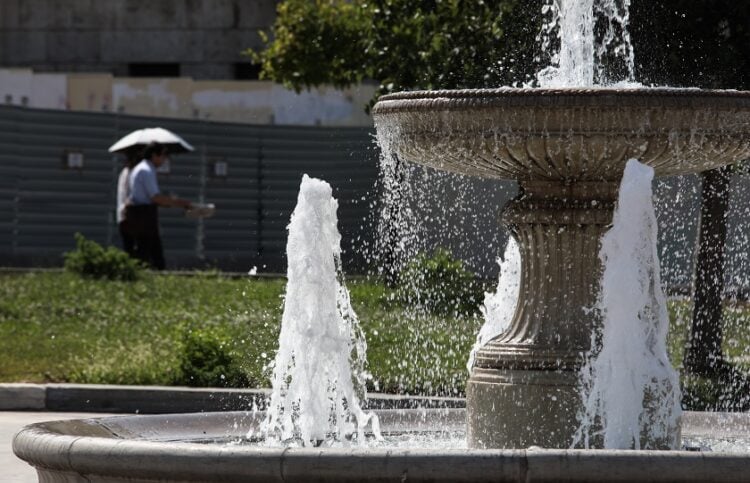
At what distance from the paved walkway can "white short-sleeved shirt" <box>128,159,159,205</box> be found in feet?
28.2

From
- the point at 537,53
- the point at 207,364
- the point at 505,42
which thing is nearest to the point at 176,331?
the point at 207,364

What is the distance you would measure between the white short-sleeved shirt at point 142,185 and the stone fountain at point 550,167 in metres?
12.1

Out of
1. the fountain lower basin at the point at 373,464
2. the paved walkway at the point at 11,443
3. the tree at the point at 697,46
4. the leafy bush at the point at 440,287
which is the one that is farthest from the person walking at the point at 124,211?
the fountain lower basin at the point at 373,464

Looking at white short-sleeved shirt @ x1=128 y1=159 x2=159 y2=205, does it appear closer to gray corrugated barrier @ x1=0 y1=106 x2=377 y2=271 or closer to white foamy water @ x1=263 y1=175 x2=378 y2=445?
gray corrugated barrier @ x1=0 y1=106 x2=377 y2=271

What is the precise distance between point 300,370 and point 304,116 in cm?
2042

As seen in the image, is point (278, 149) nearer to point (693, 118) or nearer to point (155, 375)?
point (155, 375)

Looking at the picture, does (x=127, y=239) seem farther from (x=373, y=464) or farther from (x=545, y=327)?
(x=373, y=464)

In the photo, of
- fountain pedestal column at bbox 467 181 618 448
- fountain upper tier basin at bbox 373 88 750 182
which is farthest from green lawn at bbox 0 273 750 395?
fountain upper tier basin at bbox 373 88 750 182

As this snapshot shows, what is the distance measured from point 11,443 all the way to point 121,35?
25388mm

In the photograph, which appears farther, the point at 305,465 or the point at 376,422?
the point at 376,422

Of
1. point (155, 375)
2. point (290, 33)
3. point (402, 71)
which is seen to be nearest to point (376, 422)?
point (155, 375)

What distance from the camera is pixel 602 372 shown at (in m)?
6.90

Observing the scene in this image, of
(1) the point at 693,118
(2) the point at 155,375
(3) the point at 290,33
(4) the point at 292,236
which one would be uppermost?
(3) the point at 290,33

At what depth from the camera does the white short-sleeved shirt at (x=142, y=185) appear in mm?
19500
